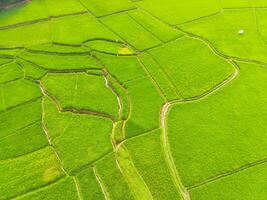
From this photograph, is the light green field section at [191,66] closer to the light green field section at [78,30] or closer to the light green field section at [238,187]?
the light green field section at [78,30]

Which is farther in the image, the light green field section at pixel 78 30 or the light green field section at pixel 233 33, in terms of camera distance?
the light green field section at pixel 78 30

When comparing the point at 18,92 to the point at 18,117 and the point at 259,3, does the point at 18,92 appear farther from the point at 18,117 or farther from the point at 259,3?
the point at 259,3

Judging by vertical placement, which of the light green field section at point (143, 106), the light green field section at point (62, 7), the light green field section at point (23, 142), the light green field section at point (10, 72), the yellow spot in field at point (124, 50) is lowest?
→ the light green field section at point (143, 106)

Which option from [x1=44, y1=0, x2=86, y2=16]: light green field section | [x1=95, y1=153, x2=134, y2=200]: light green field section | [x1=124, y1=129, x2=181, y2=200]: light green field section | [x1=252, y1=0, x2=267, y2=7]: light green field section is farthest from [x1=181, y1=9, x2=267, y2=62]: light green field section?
[x1=95, y1=153, x2=134, y2=200]: light green field section

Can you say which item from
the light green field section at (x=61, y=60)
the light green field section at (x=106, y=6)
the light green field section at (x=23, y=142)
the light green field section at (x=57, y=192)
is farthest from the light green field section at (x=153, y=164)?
the light green field section at (x=106, y=6)

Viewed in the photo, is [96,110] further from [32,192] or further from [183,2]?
[183,2]

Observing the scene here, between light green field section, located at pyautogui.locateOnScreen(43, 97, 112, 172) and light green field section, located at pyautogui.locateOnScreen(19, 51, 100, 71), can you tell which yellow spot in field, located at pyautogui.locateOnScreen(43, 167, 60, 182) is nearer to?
light green field section, located at pyautogui.locateOnScreen(43, 97, 112, 172)

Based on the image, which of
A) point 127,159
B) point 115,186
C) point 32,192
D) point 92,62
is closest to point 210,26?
point 92,62
